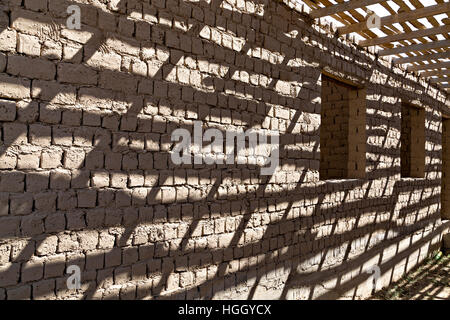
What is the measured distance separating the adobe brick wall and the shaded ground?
129 cm

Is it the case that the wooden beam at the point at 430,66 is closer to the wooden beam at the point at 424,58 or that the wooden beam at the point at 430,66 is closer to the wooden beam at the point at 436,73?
the wooden beam at the point at 424,58

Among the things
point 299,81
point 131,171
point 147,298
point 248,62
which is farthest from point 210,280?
point 299,81

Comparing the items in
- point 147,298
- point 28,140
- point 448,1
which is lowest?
point 147,298

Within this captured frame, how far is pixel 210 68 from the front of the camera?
Result: 3467 mm

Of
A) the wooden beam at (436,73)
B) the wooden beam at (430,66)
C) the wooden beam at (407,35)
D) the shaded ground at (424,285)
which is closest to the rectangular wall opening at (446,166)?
the shaded ground at (424,285)

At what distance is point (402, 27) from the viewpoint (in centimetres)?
523

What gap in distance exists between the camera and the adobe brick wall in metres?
2.42

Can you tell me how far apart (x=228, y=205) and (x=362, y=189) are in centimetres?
273

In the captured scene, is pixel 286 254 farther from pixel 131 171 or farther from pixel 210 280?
pixel 131 171

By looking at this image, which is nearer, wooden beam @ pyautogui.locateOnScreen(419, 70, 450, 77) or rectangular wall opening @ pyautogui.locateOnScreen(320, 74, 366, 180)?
rectangular wall opening @ pyautogui.locateOnScreen(320, 74, 366, 180)
